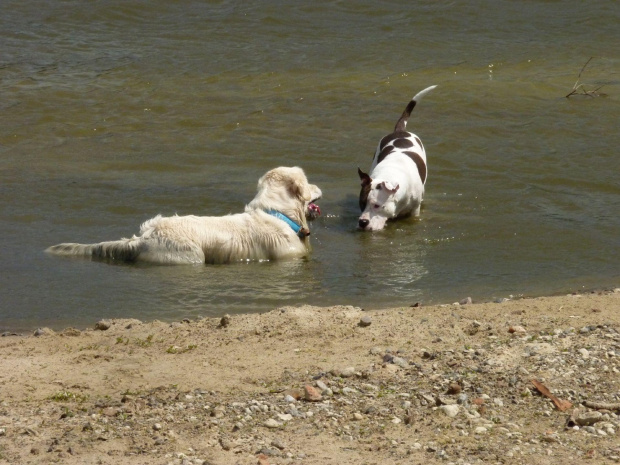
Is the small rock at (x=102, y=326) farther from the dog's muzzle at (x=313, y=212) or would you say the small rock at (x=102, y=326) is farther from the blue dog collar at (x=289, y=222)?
the dog's muzzle at (x=313, y=212)

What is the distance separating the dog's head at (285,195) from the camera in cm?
923

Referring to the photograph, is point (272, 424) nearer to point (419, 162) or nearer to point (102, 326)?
→ point (102, 326)

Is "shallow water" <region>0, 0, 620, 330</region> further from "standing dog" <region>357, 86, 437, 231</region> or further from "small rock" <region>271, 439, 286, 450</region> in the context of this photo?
"small rock" <region>271, 439, 286, 450</region>

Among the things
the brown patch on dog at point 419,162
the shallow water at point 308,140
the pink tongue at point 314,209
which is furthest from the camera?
the brown patch on dog at point 419,162

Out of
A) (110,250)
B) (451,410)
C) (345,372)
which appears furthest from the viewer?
(110,250)

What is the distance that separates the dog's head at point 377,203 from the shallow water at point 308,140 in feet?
0.60

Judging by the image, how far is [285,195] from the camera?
9.27m

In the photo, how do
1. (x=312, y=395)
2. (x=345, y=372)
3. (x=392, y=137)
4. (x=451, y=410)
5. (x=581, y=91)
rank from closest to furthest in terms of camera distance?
(x=451, y=410) → (x=312, y=395) → (x=345, y=372) → (x=392, y=137) → (x=581, y=91)

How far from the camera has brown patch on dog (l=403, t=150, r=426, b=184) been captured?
35.4 feet

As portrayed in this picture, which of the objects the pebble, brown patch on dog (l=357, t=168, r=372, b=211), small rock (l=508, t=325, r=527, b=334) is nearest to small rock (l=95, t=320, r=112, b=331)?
the pebble

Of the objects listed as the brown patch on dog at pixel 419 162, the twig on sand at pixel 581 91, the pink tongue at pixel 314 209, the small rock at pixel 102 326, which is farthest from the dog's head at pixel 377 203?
the twig on sand at pixel 581 91

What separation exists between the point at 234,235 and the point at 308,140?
4.50 m

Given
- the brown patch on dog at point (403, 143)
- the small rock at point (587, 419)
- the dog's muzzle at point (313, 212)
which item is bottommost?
the small rock at point (587, 419)


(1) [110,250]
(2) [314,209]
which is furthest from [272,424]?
(2) [314,209]
